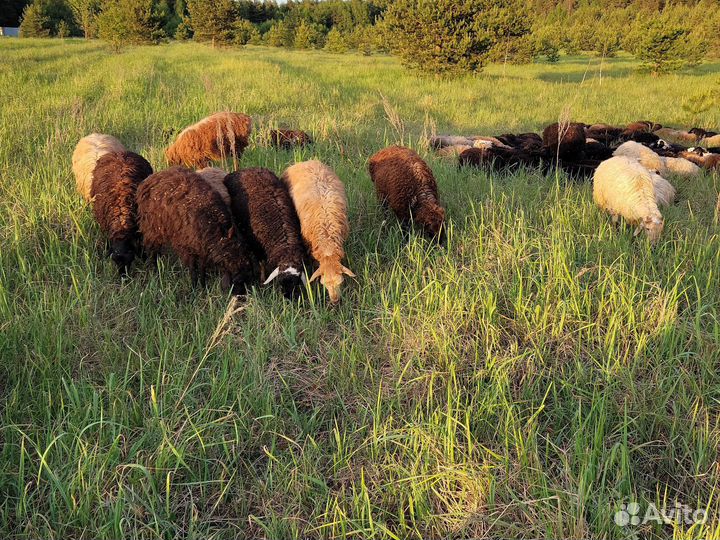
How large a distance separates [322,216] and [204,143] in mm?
4150

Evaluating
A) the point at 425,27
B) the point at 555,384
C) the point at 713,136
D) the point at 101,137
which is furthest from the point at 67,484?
the point at 425,27

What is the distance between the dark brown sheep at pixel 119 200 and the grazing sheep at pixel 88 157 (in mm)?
289

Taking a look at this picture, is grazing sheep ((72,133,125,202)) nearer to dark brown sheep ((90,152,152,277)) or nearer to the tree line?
dark brown sheep ((90,152,152,277))

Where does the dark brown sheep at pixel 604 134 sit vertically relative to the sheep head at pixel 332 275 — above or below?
above

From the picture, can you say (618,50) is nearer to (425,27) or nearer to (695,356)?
(425,27)

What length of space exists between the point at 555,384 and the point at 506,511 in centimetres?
99

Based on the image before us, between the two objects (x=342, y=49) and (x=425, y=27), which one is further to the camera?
(x=342, y=49)

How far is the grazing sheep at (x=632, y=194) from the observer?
458cm

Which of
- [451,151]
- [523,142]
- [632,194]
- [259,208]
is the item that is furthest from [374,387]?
[523,142]

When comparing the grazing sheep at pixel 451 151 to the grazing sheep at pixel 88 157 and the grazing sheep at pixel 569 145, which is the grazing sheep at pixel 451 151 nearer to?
the grazing sheep at pixel 569 145

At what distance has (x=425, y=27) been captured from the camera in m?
19.2

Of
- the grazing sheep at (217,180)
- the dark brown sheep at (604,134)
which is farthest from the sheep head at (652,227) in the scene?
the dark brown sheep at (604,134)

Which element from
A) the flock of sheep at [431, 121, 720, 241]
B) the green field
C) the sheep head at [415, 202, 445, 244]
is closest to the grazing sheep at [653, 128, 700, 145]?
the flock of sheep at [431, 121, 720, 241]

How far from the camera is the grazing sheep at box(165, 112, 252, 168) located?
7219mm
